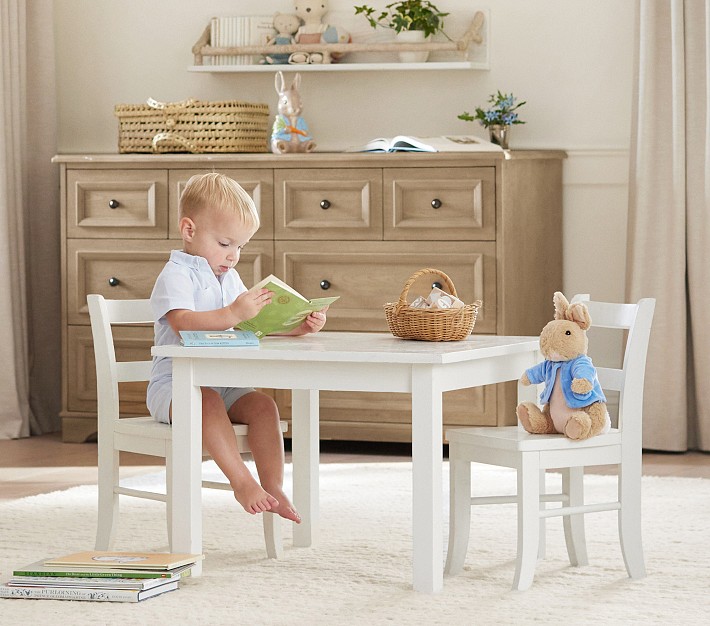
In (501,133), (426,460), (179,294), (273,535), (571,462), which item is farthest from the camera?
(501,133)

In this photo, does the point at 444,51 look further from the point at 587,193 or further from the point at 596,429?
the point at 596,429

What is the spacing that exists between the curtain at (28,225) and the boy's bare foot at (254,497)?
8.38 ft

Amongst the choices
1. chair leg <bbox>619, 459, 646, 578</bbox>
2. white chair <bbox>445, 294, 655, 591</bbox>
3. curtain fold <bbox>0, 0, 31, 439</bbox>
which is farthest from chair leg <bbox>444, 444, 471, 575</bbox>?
curtain fold <bbox>0, 0, 31, 439</bbox>

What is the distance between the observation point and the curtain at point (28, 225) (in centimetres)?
498

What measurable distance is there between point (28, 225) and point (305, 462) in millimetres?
→ 2586

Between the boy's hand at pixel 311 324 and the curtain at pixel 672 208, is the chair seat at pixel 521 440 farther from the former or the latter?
the curtain at pixel 672 208

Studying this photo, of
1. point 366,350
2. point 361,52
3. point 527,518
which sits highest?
point 361,52

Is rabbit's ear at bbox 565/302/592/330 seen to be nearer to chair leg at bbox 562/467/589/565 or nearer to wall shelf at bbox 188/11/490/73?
chair leg at bbox 562/467/589/565

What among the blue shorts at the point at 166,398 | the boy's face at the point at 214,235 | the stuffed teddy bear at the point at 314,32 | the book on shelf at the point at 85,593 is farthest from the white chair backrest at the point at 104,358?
the stuffed teddy bear at the point at 314,32

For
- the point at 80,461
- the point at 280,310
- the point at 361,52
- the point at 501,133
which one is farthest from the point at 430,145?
the point at 280,310

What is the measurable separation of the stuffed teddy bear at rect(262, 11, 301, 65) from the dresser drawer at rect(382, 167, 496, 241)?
887 millimetres

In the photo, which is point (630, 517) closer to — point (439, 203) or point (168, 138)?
point (439, 203)

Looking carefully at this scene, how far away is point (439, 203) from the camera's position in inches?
172

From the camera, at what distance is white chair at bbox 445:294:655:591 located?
2.56 meters
